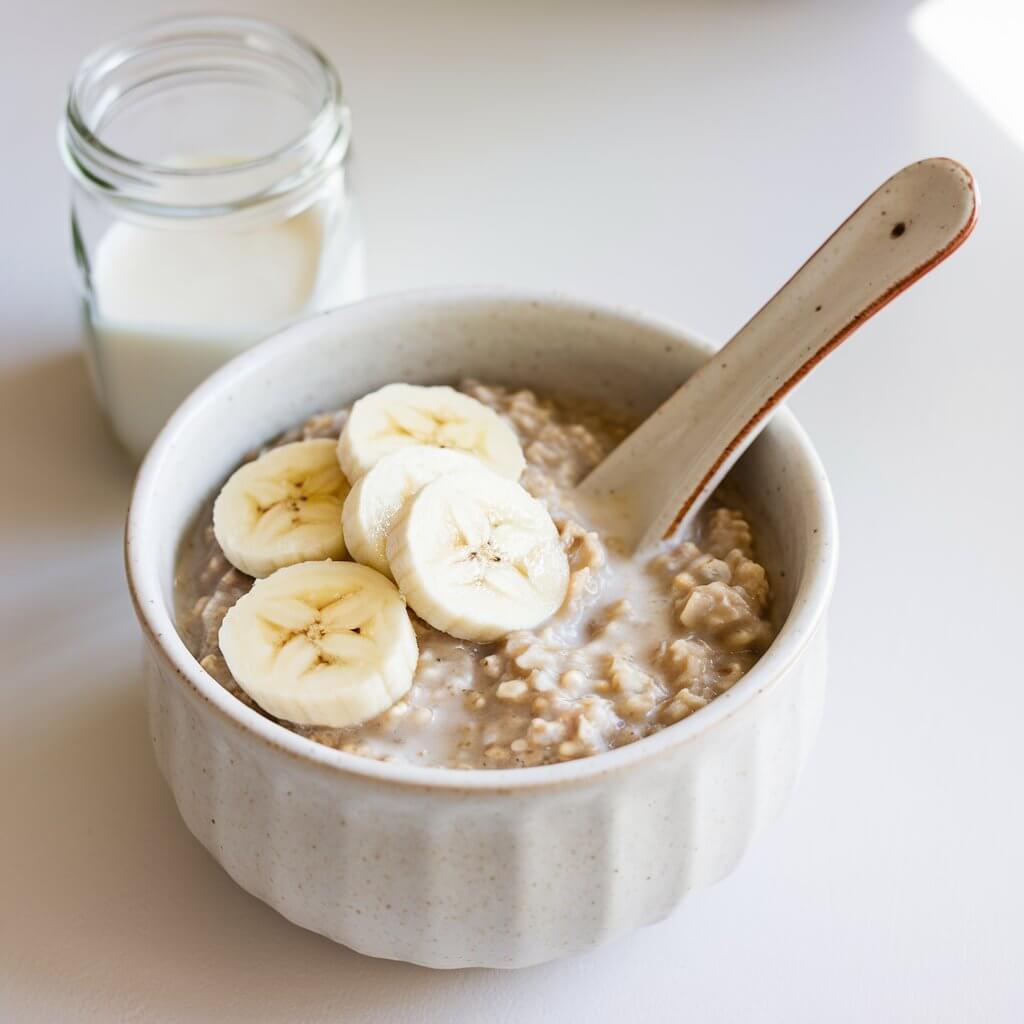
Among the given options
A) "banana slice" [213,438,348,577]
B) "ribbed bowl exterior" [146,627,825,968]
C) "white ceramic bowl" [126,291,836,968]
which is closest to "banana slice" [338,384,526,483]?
"banana slice" [213,438,348,577]

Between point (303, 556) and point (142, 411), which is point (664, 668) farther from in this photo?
point (142, 411)

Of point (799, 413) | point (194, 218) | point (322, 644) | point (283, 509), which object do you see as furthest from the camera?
point (799, 413)

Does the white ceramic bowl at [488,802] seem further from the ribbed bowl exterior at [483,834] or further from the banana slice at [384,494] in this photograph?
the banana slice at [384,494]

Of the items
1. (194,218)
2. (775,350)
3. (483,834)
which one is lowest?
(194,218)

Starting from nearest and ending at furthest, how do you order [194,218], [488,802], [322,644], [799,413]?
[488,802], [322,644], [194,218], [799,413]

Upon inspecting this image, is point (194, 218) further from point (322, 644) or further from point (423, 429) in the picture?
point (322, 644)

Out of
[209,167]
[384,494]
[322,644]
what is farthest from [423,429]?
[209,167]

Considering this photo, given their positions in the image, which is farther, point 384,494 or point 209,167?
point 209,167
